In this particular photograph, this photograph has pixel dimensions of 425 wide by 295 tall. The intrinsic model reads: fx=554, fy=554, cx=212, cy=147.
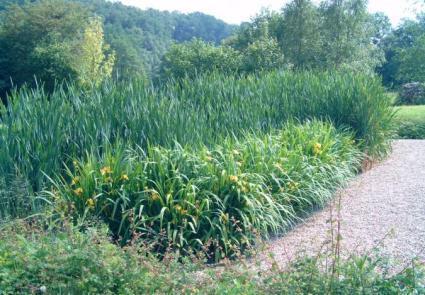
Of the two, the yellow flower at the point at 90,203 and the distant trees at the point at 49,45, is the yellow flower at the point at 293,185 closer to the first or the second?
the yellow flower at the point at 90,203

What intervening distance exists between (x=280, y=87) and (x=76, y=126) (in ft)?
14.2

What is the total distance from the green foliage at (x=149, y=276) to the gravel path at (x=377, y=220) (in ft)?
1.43

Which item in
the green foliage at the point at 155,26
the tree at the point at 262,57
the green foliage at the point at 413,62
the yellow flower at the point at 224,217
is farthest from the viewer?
the green foliage at the point at 155,26

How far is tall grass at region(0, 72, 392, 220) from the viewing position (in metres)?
→ 5.45

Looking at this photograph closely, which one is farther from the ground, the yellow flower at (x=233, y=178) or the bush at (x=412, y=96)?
the yellow flower at (x=233, y=178)

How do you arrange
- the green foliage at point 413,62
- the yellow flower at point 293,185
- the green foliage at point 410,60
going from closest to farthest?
the yellow flower at point 293,185, the green foliage at point 413,62, the green foliage at point 410,60

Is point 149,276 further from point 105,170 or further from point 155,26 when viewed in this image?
point 155,26

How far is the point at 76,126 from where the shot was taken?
19.1ft

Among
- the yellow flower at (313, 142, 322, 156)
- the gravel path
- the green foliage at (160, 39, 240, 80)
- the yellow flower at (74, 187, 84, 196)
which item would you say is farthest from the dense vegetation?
the yellow flower at (74, 187, 84, 196)

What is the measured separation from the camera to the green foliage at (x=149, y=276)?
125 inches

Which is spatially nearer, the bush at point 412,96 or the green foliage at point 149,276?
the green foliage at point 149,276

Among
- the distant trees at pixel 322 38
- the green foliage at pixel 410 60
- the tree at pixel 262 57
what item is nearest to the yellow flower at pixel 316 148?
the tree at pixel 262 57

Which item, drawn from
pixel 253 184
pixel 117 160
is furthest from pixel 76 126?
pixel 253 184

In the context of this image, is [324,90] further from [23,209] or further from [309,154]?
[23,209]
